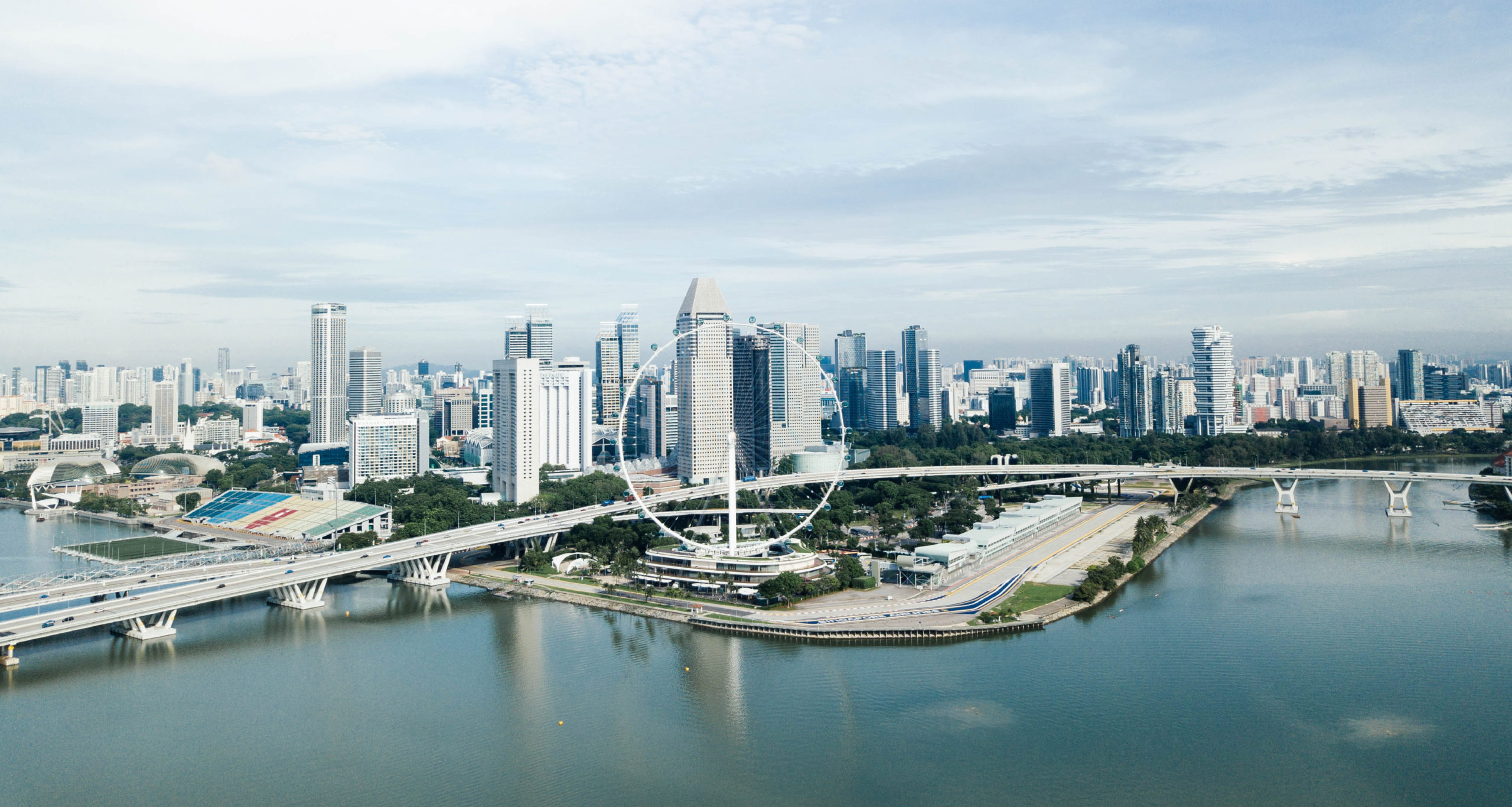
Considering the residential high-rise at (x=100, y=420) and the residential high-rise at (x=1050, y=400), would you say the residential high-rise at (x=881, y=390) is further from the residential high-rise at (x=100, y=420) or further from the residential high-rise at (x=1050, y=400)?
the residential high-rise at (x=100, y=420)

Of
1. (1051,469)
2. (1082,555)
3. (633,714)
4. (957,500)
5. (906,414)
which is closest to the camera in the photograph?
(633,714)

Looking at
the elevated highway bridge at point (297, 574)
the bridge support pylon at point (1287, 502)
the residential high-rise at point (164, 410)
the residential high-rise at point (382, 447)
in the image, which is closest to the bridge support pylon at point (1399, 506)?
the elevated highway bridge at point (297, 574)

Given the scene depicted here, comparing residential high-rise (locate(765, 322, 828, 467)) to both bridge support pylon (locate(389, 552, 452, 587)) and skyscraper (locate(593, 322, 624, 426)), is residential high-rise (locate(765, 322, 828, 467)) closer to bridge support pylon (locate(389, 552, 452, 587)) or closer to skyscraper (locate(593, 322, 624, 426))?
skyscraper (locate(593, 322, 624, 426))

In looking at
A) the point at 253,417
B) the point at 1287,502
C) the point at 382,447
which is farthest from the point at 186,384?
the point at 1287,502

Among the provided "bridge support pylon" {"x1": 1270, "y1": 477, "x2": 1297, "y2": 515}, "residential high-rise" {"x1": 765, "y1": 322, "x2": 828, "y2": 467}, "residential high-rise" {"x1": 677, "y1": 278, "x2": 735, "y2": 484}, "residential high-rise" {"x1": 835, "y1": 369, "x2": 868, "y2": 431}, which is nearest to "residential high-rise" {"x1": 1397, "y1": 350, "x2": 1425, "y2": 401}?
"residential high-rise" {"x1": 835, "y1": 369, "x2": 868, "y2": 431}

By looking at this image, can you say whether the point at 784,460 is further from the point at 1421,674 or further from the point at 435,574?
the point at 1421,674

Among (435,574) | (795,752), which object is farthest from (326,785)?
(435,574)

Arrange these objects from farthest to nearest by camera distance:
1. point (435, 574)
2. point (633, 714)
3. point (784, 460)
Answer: point (784, 460)
point (435, 574)
point (633, 714)
